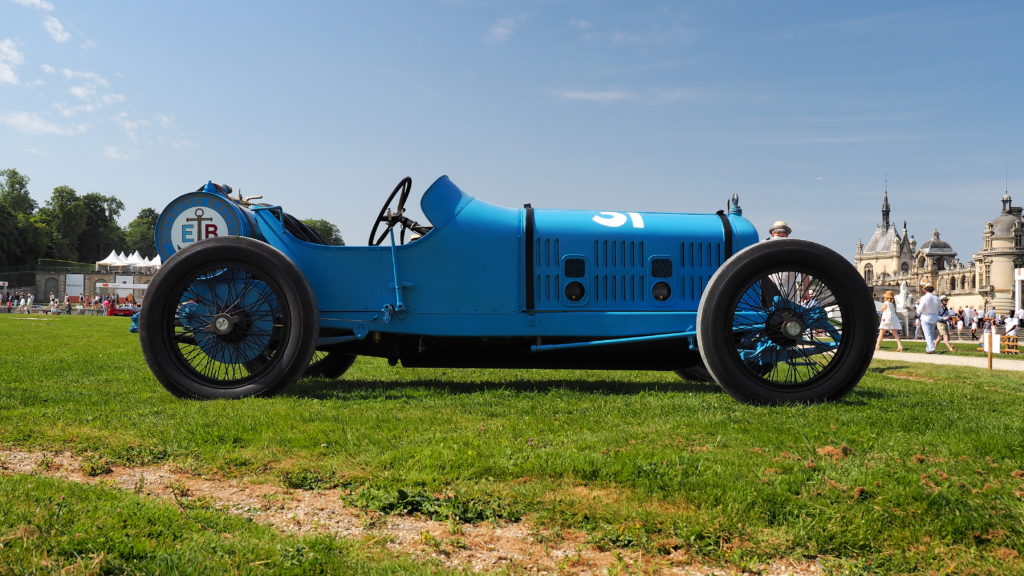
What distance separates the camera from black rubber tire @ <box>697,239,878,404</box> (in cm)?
555

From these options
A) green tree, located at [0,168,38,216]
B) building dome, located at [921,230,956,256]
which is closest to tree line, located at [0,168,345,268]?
green tree, located at [0,168,38,216]

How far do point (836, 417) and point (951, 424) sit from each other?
0.73 meters

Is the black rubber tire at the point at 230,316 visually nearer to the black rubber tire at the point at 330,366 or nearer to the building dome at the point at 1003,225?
the black rubber tire at the point at 330,366

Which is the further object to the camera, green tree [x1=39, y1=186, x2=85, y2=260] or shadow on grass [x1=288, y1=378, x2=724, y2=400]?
green tree [x1=39, y1=186, x2=85, y2=260]

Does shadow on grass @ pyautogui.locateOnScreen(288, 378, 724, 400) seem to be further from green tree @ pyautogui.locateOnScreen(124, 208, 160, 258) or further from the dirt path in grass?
green tree @ pyautogui.locateOnScreen(124, 208, 160, 258)

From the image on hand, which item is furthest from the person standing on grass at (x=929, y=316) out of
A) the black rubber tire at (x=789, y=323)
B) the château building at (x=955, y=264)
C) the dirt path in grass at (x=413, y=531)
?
the château building at (x=955, y=264)

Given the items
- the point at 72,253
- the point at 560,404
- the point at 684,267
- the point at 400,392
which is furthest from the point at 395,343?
the point at 72,253

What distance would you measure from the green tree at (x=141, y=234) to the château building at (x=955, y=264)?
121866 millimetres

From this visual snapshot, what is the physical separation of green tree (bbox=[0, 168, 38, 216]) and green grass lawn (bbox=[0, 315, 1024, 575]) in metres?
123

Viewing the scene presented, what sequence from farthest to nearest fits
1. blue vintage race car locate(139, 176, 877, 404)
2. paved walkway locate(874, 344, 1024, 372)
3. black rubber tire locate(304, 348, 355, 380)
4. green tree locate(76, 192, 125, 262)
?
green tree locate(76, 192, 125, 262) < paved walkway locate(874, 344, 1024, 372) < black rubber tire locate(304, 348, 355, 380) < blue vintage race car locate(139, 176, 877, 404)

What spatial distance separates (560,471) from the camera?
350cm

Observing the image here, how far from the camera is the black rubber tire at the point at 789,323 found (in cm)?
555

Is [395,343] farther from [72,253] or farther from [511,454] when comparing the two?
[72,253]

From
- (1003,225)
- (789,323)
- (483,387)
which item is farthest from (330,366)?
(1003,225)
